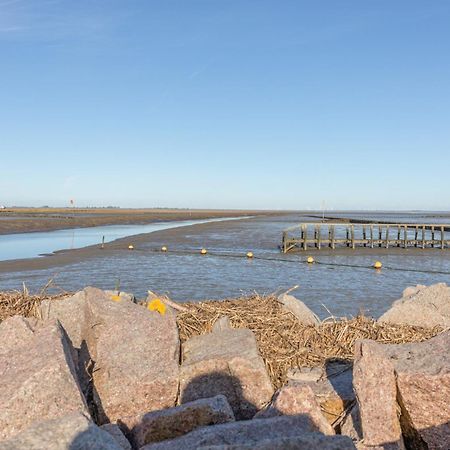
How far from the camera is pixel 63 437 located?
2887 mm

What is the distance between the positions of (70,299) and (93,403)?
169cm

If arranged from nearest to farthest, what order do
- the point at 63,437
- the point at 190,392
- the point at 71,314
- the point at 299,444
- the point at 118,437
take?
the point at 299,444
the point at 63,437
the point at 118,437
the point at 190,392
the point at 71,314

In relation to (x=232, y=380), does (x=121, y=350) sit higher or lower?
higher

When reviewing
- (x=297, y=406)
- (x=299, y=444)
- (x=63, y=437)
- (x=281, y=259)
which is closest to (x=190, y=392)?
(x=297, y=406)

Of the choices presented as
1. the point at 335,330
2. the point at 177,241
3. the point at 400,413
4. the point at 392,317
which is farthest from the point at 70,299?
the point at 177,241

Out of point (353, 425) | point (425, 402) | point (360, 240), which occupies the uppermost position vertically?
point (425, 402)

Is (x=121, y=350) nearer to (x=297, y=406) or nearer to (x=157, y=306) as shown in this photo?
(x=157, y=306)

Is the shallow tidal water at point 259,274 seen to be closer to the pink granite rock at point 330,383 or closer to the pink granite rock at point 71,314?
the pink granite rock at point 330,383

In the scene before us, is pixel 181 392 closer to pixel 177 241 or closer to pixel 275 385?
pixel 275 385

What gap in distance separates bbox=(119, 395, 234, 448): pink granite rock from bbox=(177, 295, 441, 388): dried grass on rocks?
1447mm

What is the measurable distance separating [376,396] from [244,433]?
125 centimetres

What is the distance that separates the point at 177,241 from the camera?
4662cm

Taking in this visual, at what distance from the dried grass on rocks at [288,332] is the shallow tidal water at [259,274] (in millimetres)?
8490

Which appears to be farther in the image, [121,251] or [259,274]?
[121,251]
